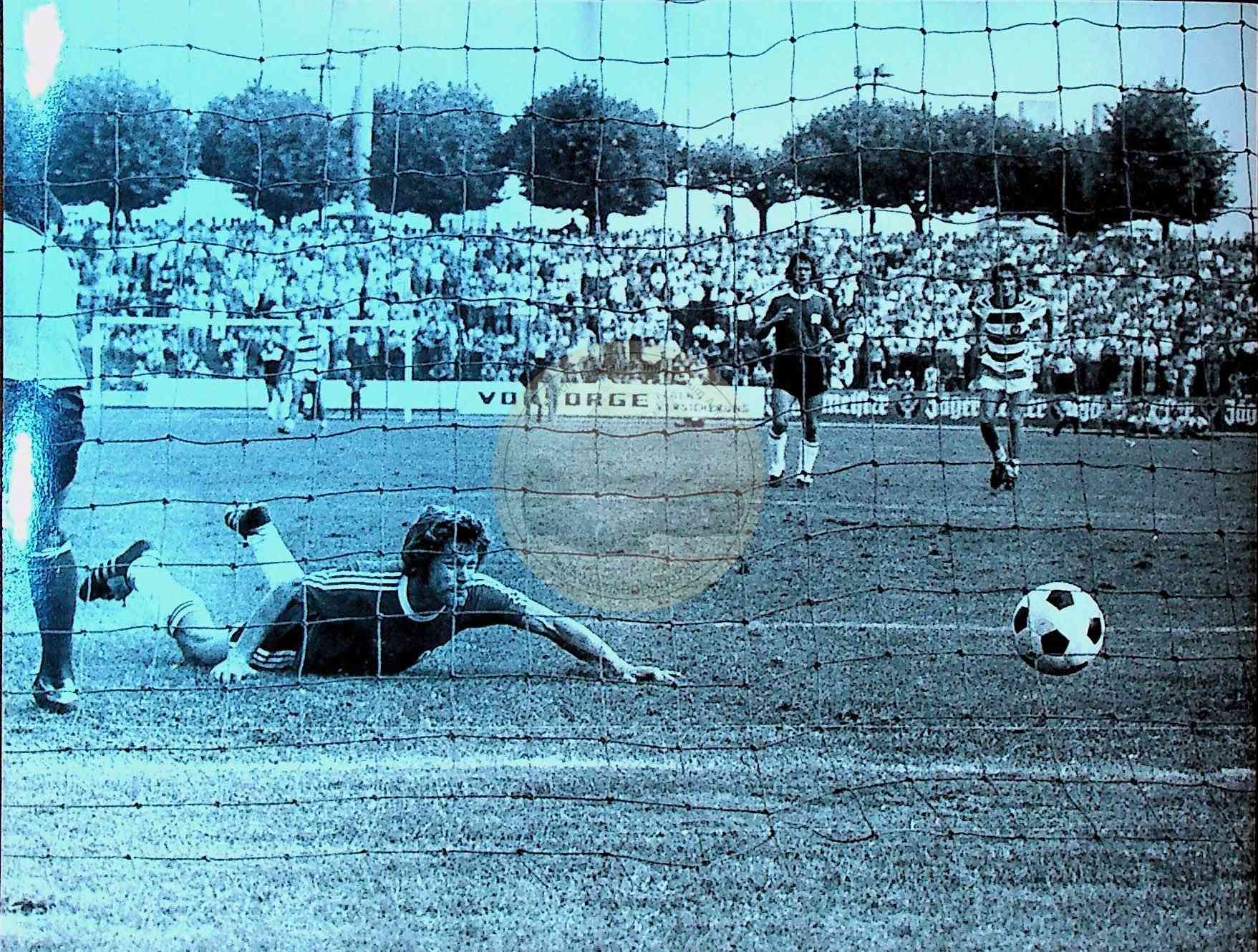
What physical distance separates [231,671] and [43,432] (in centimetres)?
65

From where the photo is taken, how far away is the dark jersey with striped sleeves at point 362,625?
2795 millimetres

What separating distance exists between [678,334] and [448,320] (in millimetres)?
687

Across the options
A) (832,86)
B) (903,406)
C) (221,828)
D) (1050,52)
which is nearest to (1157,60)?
(1050,52)

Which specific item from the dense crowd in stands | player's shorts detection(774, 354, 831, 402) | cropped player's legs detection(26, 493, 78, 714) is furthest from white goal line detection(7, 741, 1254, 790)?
player's shorts detection(774, 354, 831, 402)

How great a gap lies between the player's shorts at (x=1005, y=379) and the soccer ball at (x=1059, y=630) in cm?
114

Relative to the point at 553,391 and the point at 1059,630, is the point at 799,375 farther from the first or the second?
the point at 1059,630

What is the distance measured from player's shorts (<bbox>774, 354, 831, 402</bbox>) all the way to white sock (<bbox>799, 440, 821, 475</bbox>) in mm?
129

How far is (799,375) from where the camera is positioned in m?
3.69

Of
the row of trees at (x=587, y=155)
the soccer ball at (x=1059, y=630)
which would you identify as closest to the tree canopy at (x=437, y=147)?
the row of trees at (x=587, y=155)

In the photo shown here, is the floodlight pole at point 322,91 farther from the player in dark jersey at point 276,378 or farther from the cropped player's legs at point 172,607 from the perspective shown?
the cropped player's legs at point 172,607

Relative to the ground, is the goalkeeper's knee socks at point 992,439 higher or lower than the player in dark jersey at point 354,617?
higher

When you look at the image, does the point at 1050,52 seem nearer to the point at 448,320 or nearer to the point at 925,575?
the point at 925,575

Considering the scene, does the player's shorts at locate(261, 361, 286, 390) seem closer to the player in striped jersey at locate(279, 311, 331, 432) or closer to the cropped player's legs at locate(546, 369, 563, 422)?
the player in striped jersey at locate(279, 311, 331, 432)

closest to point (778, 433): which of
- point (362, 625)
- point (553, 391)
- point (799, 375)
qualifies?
point (799, 375)
